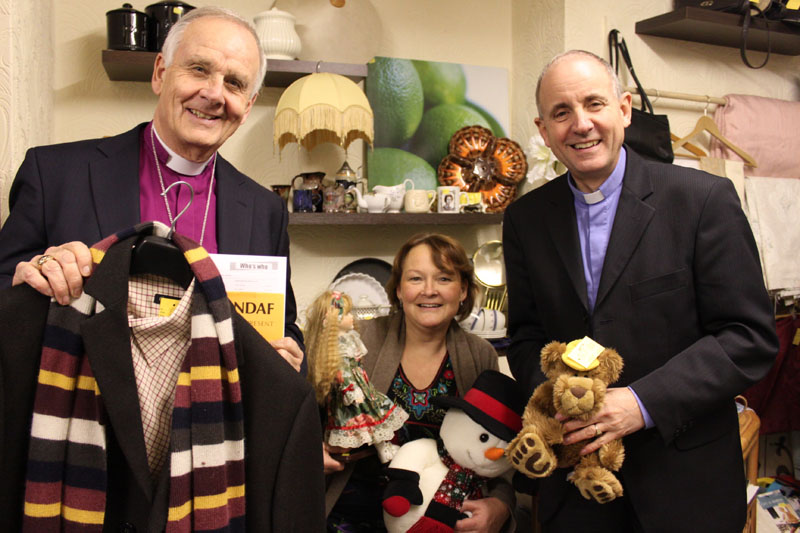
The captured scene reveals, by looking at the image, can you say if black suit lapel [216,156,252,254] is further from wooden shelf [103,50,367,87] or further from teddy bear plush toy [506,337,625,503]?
wooden shelf [103,50,367,87]

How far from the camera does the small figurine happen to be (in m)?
1.71

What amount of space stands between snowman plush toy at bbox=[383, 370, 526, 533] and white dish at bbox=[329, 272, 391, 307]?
2.95 feet

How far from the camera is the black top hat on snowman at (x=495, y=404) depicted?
1672 millimetres

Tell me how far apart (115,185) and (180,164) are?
0.13 metres

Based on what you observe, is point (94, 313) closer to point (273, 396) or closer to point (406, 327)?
point (273, 396)

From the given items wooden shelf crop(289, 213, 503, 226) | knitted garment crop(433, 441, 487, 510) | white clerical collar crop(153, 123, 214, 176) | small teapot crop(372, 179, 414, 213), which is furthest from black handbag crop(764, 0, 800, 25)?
white clerical collar crop(153, 123, 214, 176)

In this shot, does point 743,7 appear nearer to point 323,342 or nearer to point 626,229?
point 626,229

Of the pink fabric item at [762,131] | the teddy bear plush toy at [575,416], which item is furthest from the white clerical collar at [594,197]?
the pink fabric item at [762,131]

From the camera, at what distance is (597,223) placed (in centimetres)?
148

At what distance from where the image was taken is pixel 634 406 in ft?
4.15

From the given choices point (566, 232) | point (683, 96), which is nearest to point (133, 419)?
point (566, 232)

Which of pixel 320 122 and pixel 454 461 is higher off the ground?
pixel 320 122

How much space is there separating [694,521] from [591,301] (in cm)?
52

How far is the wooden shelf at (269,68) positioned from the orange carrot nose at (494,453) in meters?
1.49
